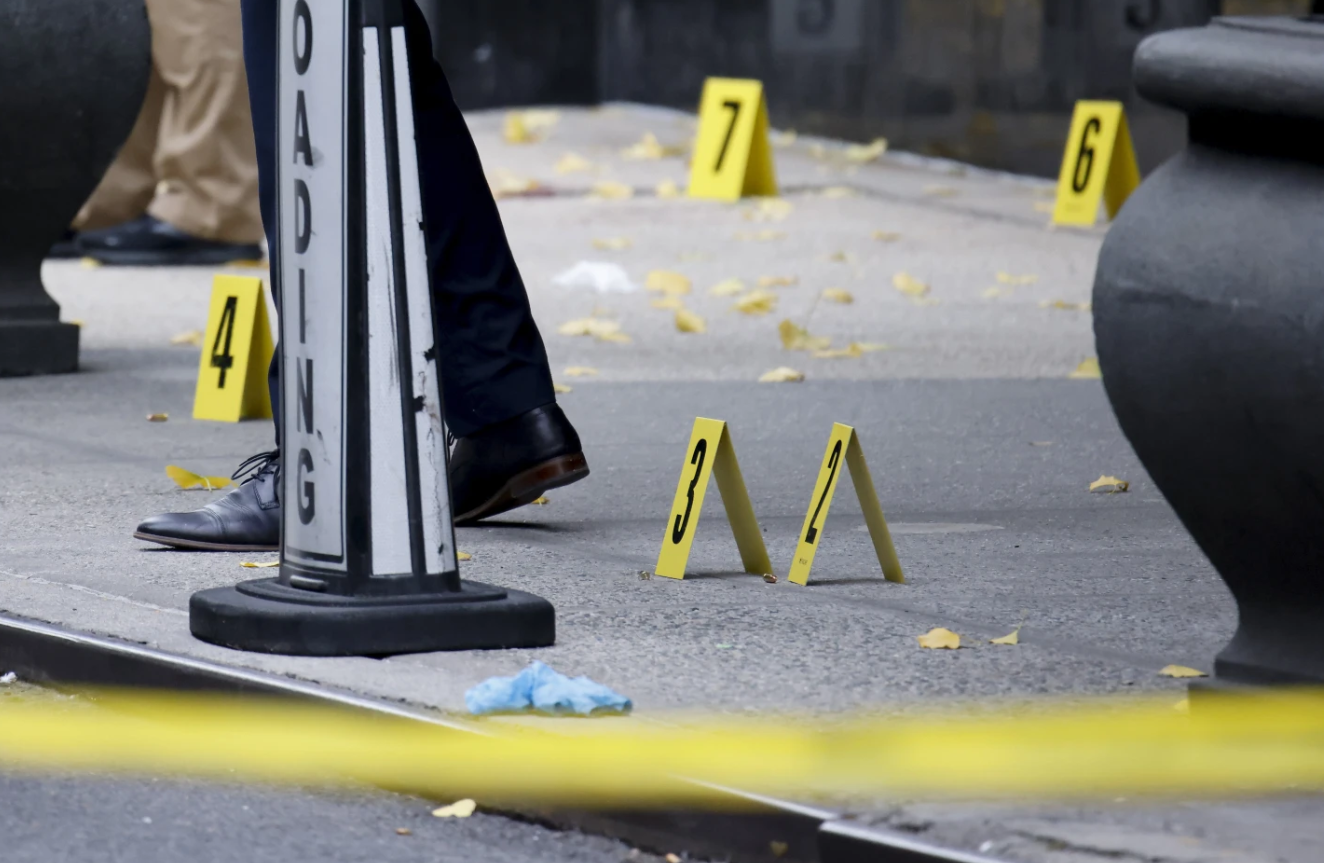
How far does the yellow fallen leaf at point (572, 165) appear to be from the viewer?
42.6 feet

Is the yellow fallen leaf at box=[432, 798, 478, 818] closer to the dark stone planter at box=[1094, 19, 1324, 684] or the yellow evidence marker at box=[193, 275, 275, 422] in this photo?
the dark stone planter at box=[1094, 19, 1324, 684]

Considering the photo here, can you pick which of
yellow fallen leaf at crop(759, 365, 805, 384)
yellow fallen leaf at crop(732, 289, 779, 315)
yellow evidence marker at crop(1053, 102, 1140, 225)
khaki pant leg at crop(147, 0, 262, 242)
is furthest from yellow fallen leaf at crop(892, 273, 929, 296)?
khaki pant leg at crop(147, 0, 262, 242)

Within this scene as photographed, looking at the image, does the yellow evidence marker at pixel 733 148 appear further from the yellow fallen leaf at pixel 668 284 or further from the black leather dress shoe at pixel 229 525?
the black leather dress shoe at pixel 229 525

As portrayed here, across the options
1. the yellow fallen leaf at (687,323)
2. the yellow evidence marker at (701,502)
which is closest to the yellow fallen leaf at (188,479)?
the yellow evidence marker at (701,502)

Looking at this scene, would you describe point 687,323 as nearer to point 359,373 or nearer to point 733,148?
point 733,148

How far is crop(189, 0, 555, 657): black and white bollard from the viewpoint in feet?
11.7

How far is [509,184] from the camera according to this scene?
1209 cm

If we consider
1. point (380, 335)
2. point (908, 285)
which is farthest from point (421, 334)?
point (908, 285)

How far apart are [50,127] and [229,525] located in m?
2.60

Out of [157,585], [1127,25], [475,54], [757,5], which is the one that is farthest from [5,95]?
[475,54]

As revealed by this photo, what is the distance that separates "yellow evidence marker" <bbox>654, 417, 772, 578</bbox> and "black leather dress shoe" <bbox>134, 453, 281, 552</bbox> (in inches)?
28.7

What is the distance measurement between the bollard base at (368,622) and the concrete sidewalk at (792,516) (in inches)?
1.8

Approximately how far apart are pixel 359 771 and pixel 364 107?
0.97 meters

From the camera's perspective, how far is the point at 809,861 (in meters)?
2.81
